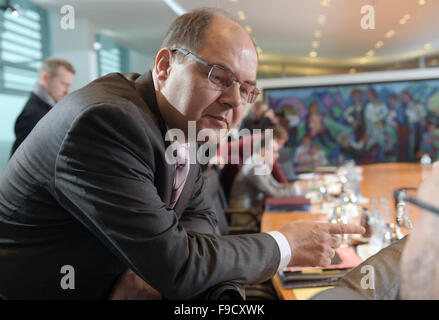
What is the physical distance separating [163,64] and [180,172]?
352mm

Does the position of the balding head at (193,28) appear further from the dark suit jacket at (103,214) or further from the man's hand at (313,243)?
the man's hand at (313,243)

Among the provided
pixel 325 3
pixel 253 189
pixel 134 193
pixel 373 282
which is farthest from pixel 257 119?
pixel 373 282

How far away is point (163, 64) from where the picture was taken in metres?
1.09

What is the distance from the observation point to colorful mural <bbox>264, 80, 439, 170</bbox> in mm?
8969

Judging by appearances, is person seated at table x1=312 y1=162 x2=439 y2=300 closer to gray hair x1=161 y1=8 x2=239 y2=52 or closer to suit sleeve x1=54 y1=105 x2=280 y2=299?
suit sleeve x1=54 y1=105 x2=280 y2=299

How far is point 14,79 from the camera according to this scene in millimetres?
4516

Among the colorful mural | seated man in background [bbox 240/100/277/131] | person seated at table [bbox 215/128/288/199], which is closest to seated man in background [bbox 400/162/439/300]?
person seated at table [bbox 215/128/288/199]

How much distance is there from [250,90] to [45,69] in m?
2.64

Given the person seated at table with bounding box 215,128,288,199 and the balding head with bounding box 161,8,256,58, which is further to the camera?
the person seated at table with bounding box 215,128,288,199

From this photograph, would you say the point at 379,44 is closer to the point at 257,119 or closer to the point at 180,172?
the point at 257,119

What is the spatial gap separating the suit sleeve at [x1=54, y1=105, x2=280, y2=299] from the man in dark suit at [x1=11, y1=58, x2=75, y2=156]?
242cm

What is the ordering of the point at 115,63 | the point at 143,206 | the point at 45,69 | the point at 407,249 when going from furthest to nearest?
the point at 115,63 < the point at 45,69 < the point at 143,206 < the point at 407,249

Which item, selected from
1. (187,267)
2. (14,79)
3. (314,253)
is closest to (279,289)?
(314,253)

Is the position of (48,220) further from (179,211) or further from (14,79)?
(14,79)
